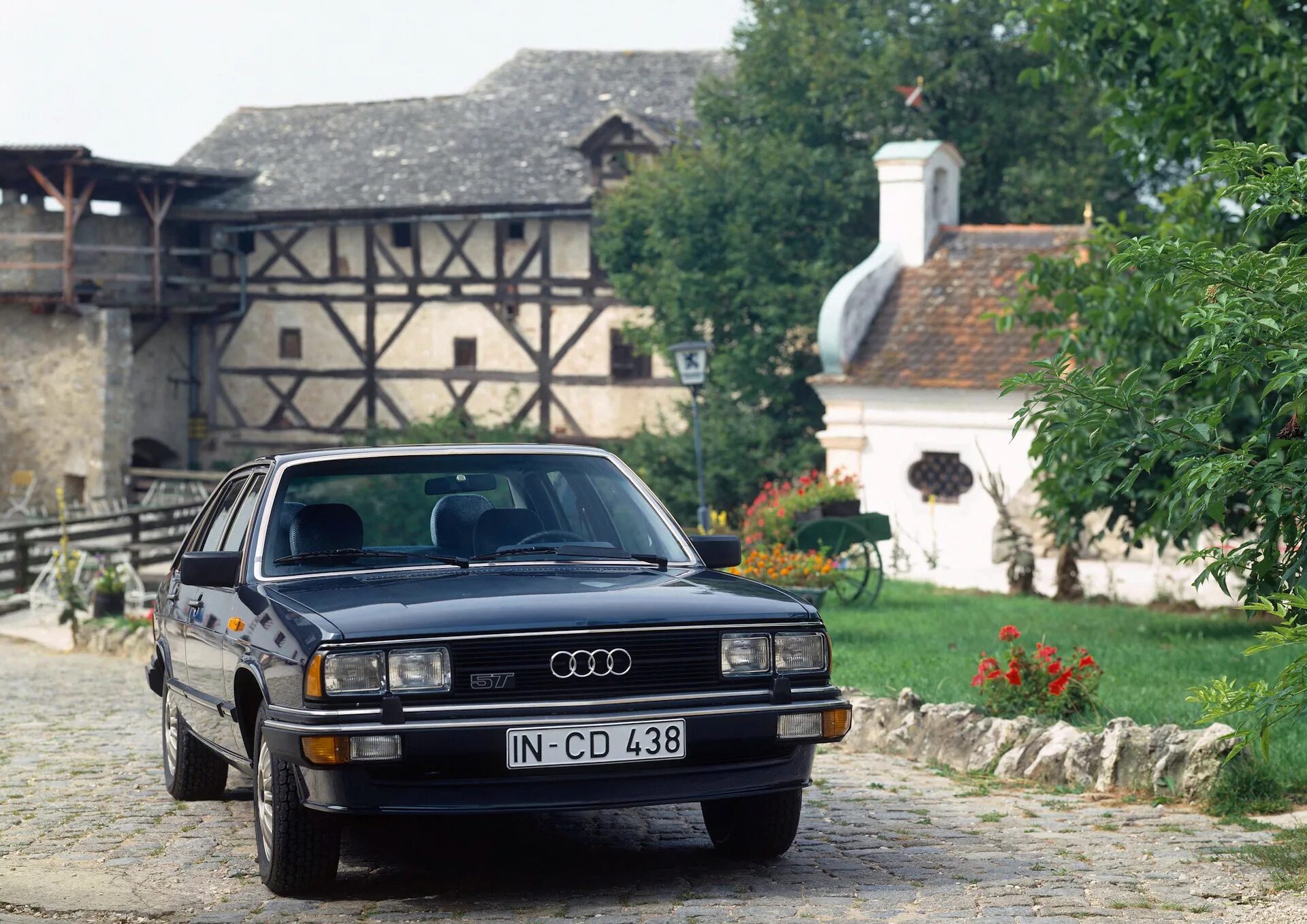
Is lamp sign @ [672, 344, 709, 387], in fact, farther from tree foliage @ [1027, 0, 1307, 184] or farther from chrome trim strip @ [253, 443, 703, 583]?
chrome trim strip @ [253, 443, 703, 583]

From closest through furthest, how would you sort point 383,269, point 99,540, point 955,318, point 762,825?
point 762,825 < point 955,318 < point 99,540 < point 383,269

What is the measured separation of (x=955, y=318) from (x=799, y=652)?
67.2ft

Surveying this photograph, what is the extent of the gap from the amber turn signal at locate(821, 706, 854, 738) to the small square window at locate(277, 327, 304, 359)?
33.4 m

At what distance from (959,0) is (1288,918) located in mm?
29712

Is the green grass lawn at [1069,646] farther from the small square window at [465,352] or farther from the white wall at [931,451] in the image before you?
the small square window at [465,352]

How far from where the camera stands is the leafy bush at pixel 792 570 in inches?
606

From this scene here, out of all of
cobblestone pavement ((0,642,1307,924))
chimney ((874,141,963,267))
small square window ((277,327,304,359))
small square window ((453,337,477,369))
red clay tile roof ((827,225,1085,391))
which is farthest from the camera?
small square window ((277,327,304,359))

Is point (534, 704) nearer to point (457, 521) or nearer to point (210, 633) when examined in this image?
point (457, 521)

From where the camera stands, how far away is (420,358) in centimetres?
3731

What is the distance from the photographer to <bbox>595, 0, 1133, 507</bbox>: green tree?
31.2 meters

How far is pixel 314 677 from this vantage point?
544 centimetres

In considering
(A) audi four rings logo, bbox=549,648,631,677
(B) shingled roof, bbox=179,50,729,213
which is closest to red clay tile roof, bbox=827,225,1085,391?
(B) shingled roof, bbox=179,50,729,213

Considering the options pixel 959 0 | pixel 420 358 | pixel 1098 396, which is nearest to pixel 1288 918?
pixel 1098 396

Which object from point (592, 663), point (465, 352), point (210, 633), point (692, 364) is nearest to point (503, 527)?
point (210, 633)
